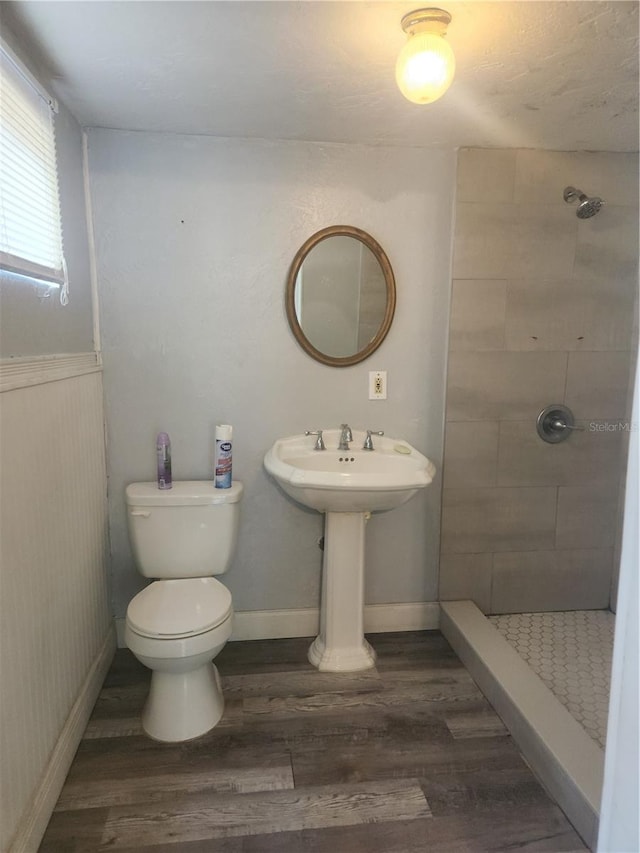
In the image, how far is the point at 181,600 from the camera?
1.90m

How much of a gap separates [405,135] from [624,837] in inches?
83.4

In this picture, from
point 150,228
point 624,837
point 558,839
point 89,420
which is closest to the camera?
point 624,837

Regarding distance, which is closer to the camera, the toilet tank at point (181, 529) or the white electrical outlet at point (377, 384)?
the toilet tank at point (181, 529)

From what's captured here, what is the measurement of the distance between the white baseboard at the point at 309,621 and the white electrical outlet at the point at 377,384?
3.12ft

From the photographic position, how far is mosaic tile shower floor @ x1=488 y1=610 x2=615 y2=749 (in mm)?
1904

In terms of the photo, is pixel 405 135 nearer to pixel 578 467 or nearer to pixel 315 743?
pixel 578 467

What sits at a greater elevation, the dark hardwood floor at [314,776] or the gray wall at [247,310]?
the gray wall at [247,310]

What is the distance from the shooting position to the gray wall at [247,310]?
6.88ft

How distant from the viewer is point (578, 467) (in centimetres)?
245

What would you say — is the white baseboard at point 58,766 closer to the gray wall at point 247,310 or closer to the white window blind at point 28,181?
the gray wall at point 247,310

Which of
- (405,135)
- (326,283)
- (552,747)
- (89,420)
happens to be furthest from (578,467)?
(89,420)

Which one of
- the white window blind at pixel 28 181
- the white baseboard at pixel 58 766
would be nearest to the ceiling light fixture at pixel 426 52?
the white window blind at pixel 28 181

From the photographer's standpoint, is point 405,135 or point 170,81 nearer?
point 170,81

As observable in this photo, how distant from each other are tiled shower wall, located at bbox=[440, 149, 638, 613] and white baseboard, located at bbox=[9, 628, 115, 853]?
57.6 inches
